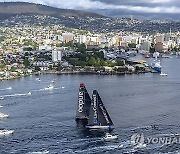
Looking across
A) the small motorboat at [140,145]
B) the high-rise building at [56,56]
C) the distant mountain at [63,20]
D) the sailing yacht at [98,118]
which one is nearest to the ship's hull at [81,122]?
the sailing yacht at [98,118]

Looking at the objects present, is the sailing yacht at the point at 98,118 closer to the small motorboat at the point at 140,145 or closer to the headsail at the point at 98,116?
the headsail at the point at 98,116

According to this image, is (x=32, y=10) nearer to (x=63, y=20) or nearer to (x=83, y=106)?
(x=63, y=20)

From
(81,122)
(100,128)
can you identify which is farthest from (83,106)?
(100,128)

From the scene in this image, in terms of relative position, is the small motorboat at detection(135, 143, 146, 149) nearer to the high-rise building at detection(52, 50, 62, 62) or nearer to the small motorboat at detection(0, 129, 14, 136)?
the small motorboat at detection(0, 129, 14, 136)

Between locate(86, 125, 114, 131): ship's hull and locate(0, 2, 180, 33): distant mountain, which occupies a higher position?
locate(0, 2, 180, 33): distant mountain

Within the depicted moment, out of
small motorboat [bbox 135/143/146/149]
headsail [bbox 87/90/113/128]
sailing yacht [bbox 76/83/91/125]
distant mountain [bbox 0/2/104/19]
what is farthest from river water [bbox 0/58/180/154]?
distant mountain [bbox 0/2/104/19]

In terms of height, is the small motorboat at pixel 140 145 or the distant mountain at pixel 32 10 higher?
the distant mountain at pixel 32 10

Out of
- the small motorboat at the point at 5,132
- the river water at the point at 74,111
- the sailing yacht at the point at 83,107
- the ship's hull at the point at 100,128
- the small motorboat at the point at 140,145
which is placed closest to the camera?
the small motorboat at the point at 140,145
